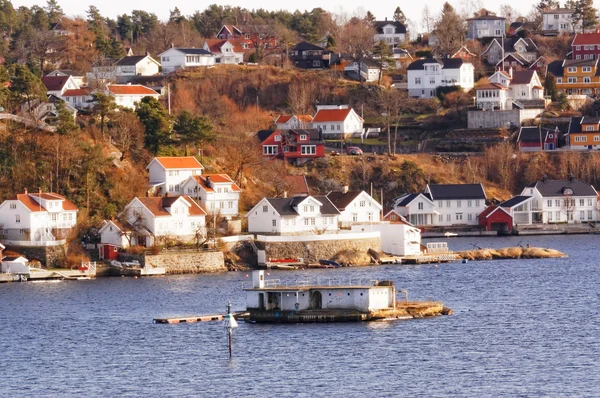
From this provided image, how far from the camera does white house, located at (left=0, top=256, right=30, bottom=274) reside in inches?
2958

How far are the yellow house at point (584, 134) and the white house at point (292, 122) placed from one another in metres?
20.8

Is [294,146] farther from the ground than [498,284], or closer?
farther from the ground

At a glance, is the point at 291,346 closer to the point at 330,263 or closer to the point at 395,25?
the point at 330,263

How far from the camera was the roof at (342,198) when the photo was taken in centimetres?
8838

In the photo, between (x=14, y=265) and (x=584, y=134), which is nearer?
(x=14, y=265)

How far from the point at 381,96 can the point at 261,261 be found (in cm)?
4743

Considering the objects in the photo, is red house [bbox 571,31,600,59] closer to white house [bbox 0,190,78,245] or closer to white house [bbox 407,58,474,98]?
white house [bbox 407,58,474,98]

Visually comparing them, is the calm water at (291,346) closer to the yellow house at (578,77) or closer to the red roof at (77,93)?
the red roof at (77,93)

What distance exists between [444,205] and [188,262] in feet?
101

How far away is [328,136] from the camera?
11825 cm

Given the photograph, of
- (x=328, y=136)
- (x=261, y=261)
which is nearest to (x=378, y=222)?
(x=261, y=261)

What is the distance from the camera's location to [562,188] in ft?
345

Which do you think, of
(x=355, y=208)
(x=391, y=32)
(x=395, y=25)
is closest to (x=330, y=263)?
(x=355, y=208)

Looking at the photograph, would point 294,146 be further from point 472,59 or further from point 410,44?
point 410,44
